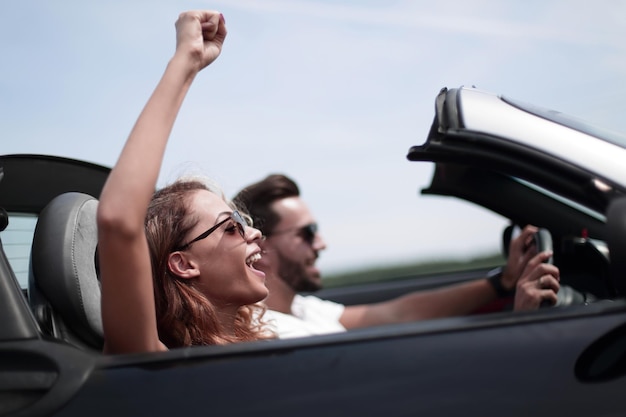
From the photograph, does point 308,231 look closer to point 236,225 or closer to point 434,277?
point 434,277

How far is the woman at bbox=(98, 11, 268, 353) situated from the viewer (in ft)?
4.96

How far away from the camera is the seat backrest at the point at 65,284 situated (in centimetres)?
183

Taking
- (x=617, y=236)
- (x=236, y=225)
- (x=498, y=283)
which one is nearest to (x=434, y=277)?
(x=498, y=283)

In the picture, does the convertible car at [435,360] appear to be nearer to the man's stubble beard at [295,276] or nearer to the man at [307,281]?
the man at [307,281]

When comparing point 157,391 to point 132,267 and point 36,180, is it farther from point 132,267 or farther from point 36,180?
point 36,180

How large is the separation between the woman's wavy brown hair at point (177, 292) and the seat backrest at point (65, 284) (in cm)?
17

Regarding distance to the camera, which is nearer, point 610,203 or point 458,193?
point 610,203

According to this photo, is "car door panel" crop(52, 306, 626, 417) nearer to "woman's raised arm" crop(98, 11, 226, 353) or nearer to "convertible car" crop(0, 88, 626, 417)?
"convertible car" crop(0, 88, 626, 417)

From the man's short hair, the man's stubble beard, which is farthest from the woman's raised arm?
the man's short hair

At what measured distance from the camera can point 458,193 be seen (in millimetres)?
2891

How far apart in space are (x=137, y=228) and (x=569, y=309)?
809mm

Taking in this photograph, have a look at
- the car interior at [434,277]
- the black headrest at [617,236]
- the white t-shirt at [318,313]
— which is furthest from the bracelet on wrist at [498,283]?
the black headrest at [617,236]

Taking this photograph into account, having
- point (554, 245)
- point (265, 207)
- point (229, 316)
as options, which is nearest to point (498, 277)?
point (554, 245)

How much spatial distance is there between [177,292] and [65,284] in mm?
282
